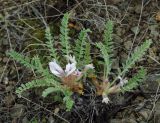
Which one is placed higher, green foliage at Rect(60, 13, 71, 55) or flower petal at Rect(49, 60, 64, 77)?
green foliage at Rect(60, 13, 71, 55)

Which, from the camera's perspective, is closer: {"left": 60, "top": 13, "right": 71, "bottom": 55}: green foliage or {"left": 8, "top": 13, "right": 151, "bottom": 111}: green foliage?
{"left": 8, "top": 13, "right": 151, "bottom": 111}: green foliage

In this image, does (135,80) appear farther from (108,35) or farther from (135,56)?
(108,35)

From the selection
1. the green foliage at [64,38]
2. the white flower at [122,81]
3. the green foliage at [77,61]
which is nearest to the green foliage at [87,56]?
the green foliage at [77,61]

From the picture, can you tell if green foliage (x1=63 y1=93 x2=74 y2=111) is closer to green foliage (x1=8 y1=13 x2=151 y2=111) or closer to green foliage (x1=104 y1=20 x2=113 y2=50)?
green foliage (x1=8 y1=13 x2=151 y2=111)

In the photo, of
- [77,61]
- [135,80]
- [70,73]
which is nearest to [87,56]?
[77,61]

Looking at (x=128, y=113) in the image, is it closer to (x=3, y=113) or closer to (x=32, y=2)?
(x=3, y=113)

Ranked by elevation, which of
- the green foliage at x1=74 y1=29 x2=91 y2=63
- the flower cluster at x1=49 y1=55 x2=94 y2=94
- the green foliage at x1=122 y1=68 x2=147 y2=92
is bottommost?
the green foliage at x1=122 y1=68 x2=147 y2=92

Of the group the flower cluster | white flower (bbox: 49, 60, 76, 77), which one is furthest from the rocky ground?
white flower (bbox: 49, 60, 76, 77)

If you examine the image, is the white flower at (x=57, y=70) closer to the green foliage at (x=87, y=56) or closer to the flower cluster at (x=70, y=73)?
the flower cluster at (x=70, y=73)
